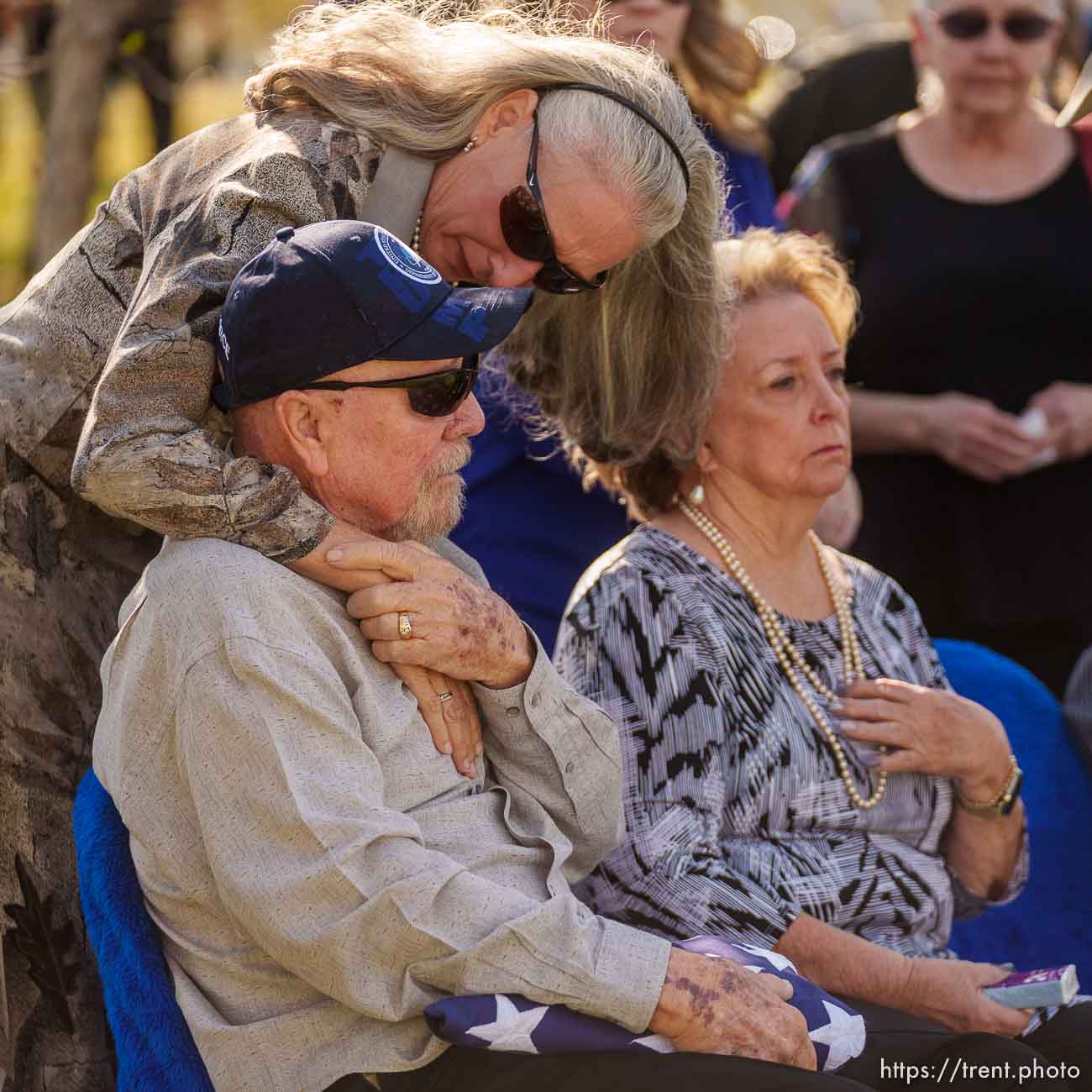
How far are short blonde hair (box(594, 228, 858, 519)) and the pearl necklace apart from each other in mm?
66

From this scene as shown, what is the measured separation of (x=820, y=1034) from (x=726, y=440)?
1198mm

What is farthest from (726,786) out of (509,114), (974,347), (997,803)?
(974,347)

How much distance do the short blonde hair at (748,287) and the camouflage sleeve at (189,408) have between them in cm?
98

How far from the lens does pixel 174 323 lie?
2129 mm

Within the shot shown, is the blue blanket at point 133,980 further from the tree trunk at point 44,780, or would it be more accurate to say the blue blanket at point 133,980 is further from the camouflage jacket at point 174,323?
the camouflage jacket at point 174,323

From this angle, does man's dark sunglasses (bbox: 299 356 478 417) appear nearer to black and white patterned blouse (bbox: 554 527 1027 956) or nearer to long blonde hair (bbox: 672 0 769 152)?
black and white patterned blouse (bbox: 554 527 1027 956)

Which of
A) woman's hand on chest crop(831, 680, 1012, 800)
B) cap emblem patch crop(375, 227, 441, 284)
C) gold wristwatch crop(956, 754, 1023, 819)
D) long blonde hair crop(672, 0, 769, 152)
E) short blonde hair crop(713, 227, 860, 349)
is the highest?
cap emblem patch crop(375, 227, 441, 284)

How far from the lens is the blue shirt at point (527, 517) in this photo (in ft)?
10.6

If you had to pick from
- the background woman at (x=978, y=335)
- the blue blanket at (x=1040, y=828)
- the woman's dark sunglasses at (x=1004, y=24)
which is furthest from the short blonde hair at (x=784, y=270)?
the woman's dark sunglasses at (x=1004, y=24)

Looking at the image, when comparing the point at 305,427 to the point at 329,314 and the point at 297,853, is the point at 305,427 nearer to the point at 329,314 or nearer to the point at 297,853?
the point at 329,314

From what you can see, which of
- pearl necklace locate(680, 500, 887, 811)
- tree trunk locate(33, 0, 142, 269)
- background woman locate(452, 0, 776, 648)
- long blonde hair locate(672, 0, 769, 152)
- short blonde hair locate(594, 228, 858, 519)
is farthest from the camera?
tree trunk locate(33, 0, 142, 269)

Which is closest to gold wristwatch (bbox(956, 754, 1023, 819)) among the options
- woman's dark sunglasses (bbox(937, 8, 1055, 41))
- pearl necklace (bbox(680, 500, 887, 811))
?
pearl necklace (bbox(680, 500, 887, 811))

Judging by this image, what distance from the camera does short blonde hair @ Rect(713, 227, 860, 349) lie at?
3043mm

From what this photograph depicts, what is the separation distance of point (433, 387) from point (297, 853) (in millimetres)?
605
